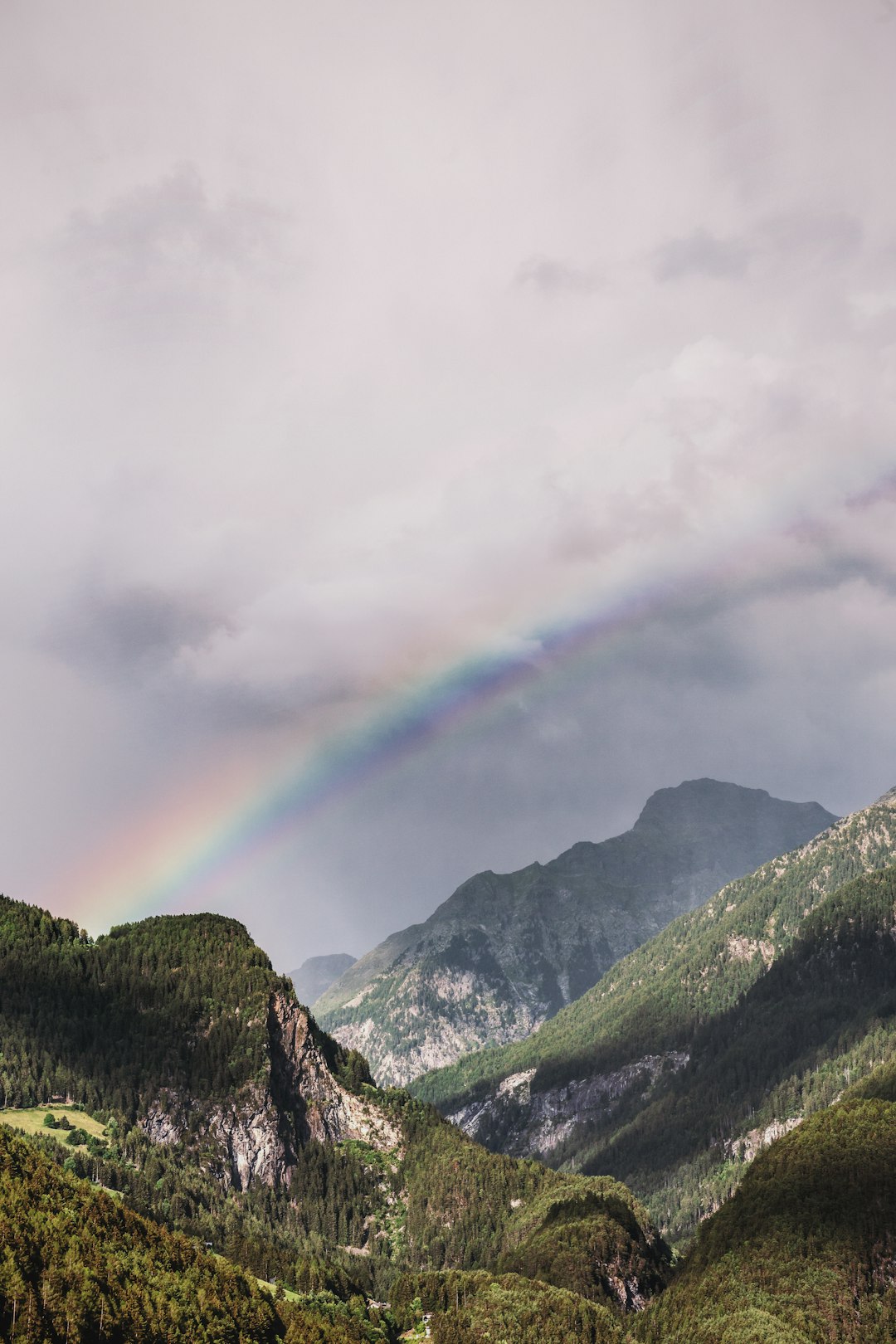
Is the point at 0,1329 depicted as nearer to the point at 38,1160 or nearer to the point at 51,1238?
the point at 51,1238

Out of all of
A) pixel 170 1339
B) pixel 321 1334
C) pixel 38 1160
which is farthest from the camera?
pixel 38 1160

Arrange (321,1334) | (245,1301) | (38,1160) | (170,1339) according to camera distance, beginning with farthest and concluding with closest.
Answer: (38,1160), (321,1334), (245,1301), (170,1339)

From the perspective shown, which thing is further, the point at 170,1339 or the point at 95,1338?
the point at 170,1339

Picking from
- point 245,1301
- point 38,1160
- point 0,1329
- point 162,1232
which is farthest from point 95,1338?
point 38,1160

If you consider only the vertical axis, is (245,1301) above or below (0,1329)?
below

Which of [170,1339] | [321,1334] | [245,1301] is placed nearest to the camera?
[170,1339]

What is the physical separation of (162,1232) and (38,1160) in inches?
1189

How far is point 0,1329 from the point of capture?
125 m

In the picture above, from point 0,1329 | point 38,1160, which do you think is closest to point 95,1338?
point 0,1329

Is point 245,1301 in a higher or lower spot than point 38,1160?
lower

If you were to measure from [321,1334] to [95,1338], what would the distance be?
195 ft

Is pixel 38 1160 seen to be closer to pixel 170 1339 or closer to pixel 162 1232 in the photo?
pixel 162 1232

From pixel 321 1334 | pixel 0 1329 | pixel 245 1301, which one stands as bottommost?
pixel 321 1334

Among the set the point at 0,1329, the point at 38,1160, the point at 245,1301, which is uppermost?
the point at 38,1160
